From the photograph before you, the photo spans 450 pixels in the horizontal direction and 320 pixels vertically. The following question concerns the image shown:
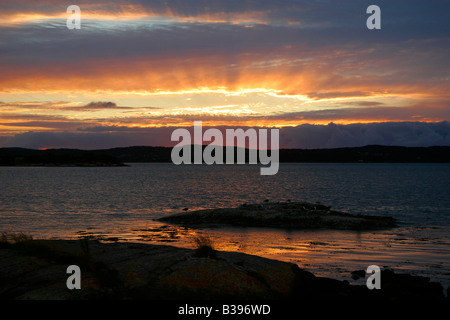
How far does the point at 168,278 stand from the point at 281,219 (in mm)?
26965

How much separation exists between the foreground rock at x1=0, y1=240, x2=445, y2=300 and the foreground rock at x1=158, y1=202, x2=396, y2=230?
20.3 meters

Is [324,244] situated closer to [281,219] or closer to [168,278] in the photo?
[281,219]

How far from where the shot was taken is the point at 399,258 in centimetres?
2334

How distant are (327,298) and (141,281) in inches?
237

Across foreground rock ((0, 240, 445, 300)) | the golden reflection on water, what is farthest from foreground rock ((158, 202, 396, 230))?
foreground rock ((0, 240, 445, 300))

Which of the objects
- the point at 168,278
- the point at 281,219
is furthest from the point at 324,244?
the point at 168,278

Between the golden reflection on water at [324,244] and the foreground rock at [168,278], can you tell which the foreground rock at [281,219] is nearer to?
the golden reflection on water at [324,244]

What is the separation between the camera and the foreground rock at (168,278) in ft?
40.4

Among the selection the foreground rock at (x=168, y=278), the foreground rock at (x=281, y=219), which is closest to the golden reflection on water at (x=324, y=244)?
the foreground rock at (x=281, y=219)

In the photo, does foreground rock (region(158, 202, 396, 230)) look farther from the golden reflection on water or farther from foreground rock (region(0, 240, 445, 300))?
foreground rock (region(0, 240, 445, 300))

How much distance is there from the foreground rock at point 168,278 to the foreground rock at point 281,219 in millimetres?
20324

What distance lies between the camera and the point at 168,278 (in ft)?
42.9
